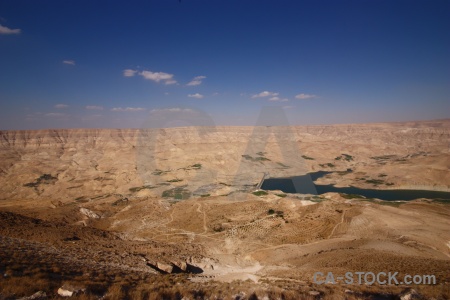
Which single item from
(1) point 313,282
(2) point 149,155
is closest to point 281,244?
(1) point 313,282

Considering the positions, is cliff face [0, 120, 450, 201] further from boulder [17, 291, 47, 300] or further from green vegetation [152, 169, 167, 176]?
boulder [17, 291, 47, 300]

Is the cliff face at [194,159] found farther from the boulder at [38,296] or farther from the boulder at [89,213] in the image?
the boulder at [38,296]

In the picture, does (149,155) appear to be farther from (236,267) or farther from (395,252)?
(395,252)

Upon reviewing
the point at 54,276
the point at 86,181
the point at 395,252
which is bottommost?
the point at 86,181

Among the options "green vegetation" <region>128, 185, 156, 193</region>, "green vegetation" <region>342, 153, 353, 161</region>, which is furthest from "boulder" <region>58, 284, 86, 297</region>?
"green vegetation" <region>342, 153, 353, 161</region>

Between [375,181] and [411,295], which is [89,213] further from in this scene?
[375,181]

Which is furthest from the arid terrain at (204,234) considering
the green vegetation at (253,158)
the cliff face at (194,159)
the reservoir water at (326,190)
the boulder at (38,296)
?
the green vegetation at (253,158)
